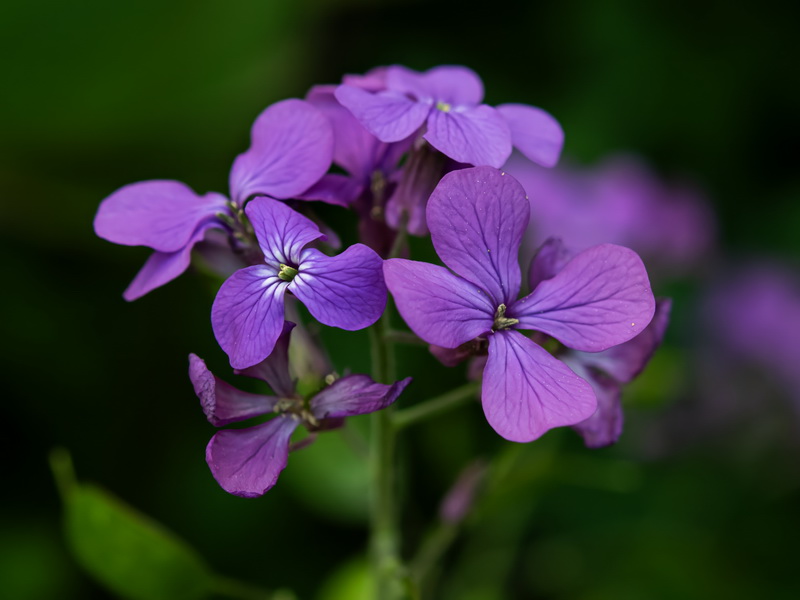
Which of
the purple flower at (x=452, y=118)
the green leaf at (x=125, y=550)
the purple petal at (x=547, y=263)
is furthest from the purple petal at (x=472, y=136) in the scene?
the green leaf at (x=125, y=550)

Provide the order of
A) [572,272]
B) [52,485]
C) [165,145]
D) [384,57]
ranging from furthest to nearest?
1. [384,57]
2. [165,145]
3. [52,485]
4. [572,272]

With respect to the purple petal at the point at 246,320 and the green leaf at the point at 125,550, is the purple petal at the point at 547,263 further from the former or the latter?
the green leaf at the point at 125,550

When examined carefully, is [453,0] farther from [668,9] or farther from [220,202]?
[220,202]

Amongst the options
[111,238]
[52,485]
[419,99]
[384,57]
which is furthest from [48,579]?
[384,57]

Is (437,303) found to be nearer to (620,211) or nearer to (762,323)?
(620,211)

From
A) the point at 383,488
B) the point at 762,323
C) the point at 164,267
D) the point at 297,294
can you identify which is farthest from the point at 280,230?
the point at 762,323

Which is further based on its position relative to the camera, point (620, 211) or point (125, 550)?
point (620, 211)

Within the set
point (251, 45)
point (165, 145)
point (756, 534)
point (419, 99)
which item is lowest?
point (756, 534)
